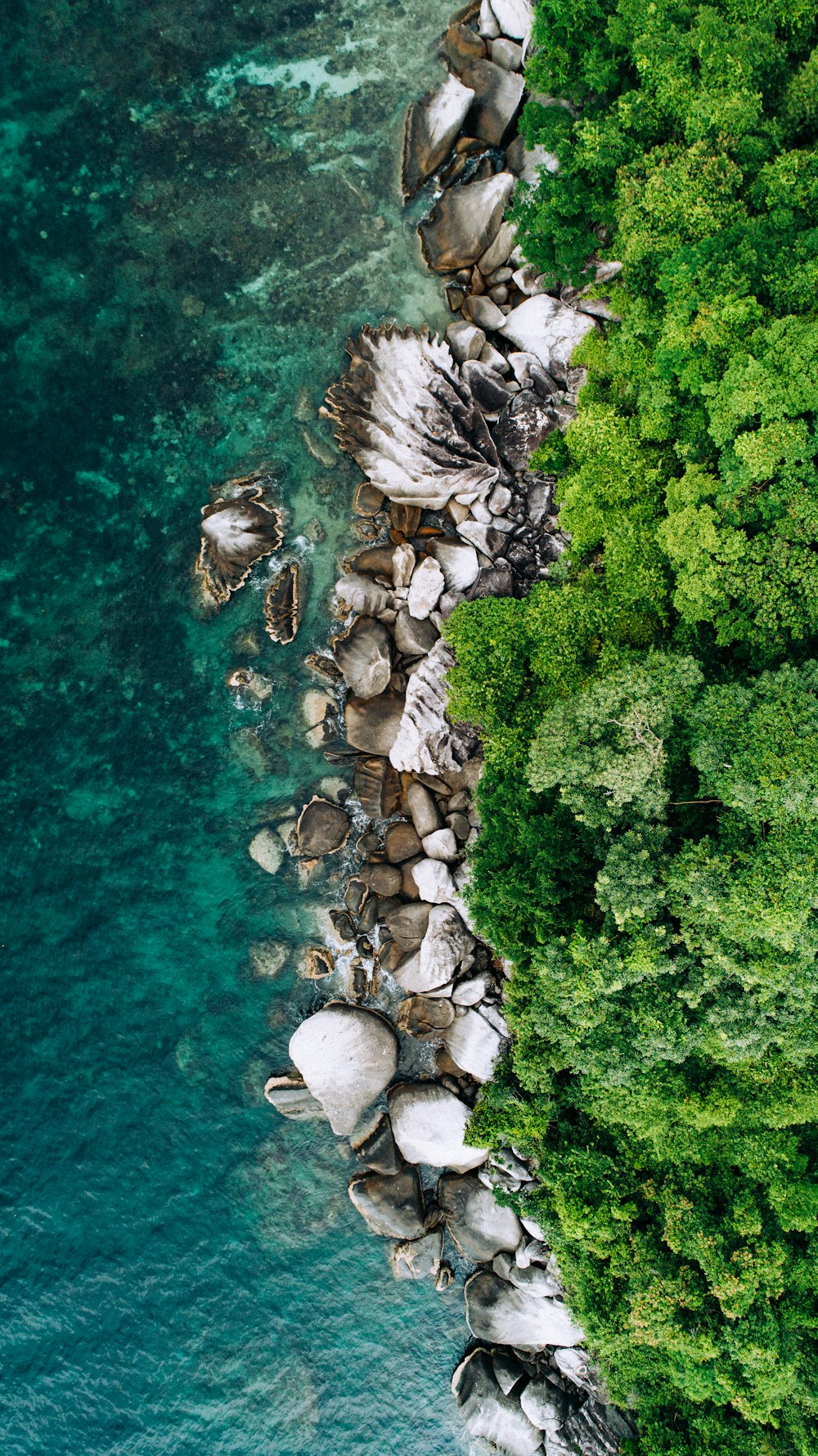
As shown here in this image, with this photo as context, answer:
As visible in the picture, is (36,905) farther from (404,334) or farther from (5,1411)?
(404,334)

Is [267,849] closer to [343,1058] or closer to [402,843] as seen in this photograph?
[402,843]

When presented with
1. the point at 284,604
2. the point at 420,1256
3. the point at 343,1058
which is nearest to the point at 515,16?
the point at 284,604

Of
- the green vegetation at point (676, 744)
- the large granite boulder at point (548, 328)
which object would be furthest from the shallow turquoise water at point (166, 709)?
the green vegetation at point (676, 744)

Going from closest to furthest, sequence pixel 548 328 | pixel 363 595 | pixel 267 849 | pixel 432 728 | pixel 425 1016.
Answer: pixel 548 328
pixel 432 728
pixel 363 595
pixel 425 1016
pixel 267 849

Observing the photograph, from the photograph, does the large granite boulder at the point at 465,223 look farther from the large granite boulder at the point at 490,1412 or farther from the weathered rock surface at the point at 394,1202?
the large granite boulder at the point at 490,1412

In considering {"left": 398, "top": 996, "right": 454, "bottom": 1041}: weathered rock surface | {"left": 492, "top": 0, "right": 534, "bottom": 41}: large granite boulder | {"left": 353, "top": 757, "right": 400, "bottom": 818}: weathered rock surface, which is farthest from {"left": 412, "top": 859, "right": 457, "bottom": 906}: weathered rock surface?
{"left": 492, "top": 0, "right": 534, "bottom": 41}: large granite boulder

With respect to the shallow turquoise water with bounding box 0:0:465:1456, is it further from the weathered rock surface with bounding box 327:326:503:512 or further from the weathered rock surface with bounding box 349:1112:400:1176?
the weathered rock surface with bounding box 349:1112:400:1176
